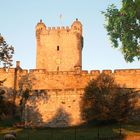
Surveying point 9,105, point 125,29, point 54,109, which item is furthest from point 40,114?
point 125,29

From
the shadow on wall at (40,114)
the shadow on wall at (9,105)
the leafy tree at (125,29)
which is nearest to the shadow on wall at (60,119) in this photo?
the shadow on wall at (40,114)

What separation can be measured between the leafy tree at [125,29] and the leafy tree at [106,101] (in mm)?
7368

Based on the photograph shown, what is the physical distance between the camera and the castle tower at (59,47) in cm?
6178

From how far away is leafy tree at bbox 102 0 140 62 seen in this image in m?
29.0

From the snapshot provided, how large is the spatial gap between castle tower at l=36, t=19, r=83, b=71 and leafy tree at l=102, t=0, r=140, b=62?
30459 millimetres

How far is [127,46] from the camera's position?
29.9 m

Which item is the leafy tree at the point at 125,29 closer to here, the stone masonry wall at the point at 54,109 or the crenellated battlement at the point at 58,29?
the stone masonry wall at the point at 54,109

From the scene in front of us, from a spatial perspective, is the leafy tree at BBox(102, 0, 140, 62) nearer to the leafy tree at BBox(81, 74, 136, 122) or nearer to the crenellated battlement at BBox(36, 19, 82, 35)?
the leafy tree at BBox(81, 74, 136, 122)

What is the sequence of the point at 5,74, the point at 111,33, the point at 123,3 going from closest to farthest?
the point at 123,3, the point at 111,33, the point at 5,74

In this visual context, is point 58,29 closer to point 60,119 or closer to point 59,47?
point 59,47

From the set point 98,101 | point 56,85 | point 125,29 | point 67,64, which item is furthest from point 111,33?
point 67,64

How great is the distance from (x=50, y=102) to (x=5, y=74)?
9882mm

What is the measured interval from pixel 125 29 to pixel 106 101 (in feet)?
29.2

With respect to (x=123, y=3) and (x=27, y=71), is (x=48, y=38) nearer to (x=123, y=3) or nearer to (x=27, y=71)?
(x=27, y=71)
